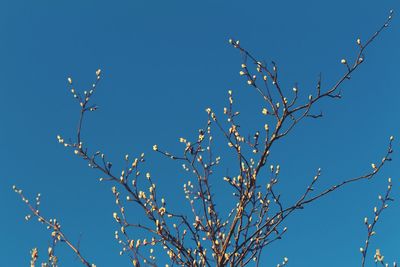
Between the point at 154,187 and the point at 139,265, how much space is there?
0.81 m

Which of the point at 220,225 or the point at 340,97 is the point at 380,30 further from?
the point at 220,225

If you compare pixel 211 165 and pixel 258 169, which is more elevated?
pixel 211 165

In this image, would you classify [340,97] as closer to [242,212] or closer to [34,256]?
[242,212]

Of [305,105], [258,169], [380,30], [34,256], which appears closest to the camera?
[380,30]

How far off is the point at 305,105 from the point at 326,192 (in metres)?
0.85

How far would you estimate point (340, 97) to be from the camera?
3.95 metres

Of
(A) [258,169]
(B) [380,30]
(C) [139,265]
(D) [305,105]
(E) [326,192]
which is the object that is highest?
(B) [380,30]

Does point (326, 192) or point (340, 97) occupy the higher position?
point (340, 97)

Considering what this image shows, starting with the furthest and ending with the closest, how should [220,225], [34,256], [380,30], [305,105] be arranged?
[34,256] < [220,225] < [305,105] < [380,30]

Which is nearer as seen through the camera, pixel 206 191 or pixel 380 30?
pixel 380 30

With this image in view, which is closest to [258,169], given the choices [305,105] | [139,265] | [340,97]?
[305,105]

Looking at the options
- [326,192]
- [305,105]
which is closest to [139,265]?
[326,192]

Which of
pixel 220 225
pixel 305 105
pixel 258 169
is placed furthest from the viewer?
pixel 220 225

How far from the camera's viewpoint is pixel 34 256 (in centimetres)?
774
